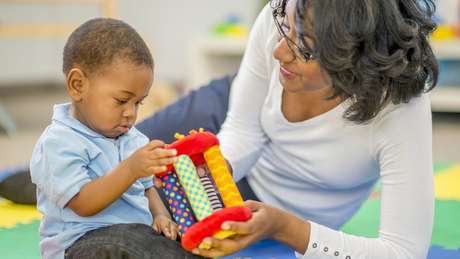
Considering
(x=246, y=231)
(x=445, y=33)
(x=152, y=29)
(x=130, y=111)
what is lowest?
(x=152, y=29)

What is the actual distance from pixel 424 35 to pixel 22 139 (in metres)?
2.17

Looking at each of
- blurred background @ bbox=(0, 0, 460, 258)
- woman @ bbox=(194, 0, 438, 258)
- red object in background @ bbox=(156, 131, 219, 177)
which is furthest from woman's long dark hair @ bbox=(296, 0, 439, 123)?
blurred background @ bbox=(0, 0, 460, 258)

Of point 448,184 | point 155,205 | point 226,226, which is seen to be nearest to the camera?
point 226,226

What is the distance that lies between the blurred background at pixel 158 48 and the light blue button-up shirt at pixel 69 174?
6.10 ft

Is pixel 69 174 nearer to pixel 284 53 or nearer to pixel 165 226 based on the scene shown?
pixel 165 226

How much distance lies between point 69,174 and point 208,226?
0.22m

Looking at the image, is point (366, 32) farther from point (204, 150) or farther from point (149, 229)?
point (149, 229)

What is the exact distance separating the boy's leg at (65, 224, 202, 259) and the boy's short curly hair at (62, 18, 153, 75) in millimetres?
231

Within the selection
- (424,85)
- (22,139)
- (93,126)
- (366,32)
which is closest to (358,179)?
(424,85)

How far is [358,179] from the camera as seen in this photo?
139 centimetres

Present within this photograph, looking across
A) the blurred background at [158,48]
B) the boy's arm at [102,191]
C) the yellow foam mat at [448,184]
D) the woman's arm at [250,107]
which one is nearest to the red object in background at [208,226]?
the boy's arm at [102,191]

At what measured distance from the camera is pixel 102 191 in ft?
3.42

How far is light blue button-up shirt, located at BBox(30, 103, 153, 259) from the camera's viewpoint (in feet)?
3.48

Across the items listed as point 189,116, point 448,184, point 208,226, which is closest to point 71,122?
point 208,226
